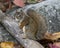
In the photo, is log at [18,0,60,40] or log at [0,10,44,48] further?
log at [18,0,60,40]

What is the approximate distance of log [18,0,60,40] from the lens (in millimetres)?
2168

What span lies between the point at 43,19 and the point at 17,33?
0.89 feet

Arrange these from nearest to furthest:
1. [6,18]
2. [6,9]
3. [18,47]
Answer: [18,47] < [6,18] < [6,9]

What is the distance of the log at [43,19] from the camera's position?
2168 mm

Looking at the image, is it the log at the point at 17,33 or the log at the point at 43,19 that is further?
the log at the point at 43,19

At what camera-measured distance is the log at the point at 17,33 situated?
6.75ft

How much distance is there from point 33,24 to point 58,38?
260 mm

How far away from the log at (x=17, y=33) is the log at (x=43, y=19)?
0.27 feet

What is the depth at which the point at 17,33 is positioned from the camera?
212 cm

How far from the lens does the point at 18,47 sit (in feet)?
7.03

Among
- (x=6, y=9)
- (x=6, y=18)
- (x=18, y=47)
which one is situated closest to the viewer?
(x=18, y=47)

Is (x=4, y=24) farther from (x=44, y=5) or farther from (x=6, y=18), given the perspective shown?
(x=44, y=5)

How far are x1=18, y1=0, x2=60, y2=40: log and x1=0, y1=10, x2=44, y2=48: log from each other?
0.08 meters

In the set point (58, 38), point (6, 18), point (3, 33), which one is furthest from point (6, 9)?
point (58, 38)
